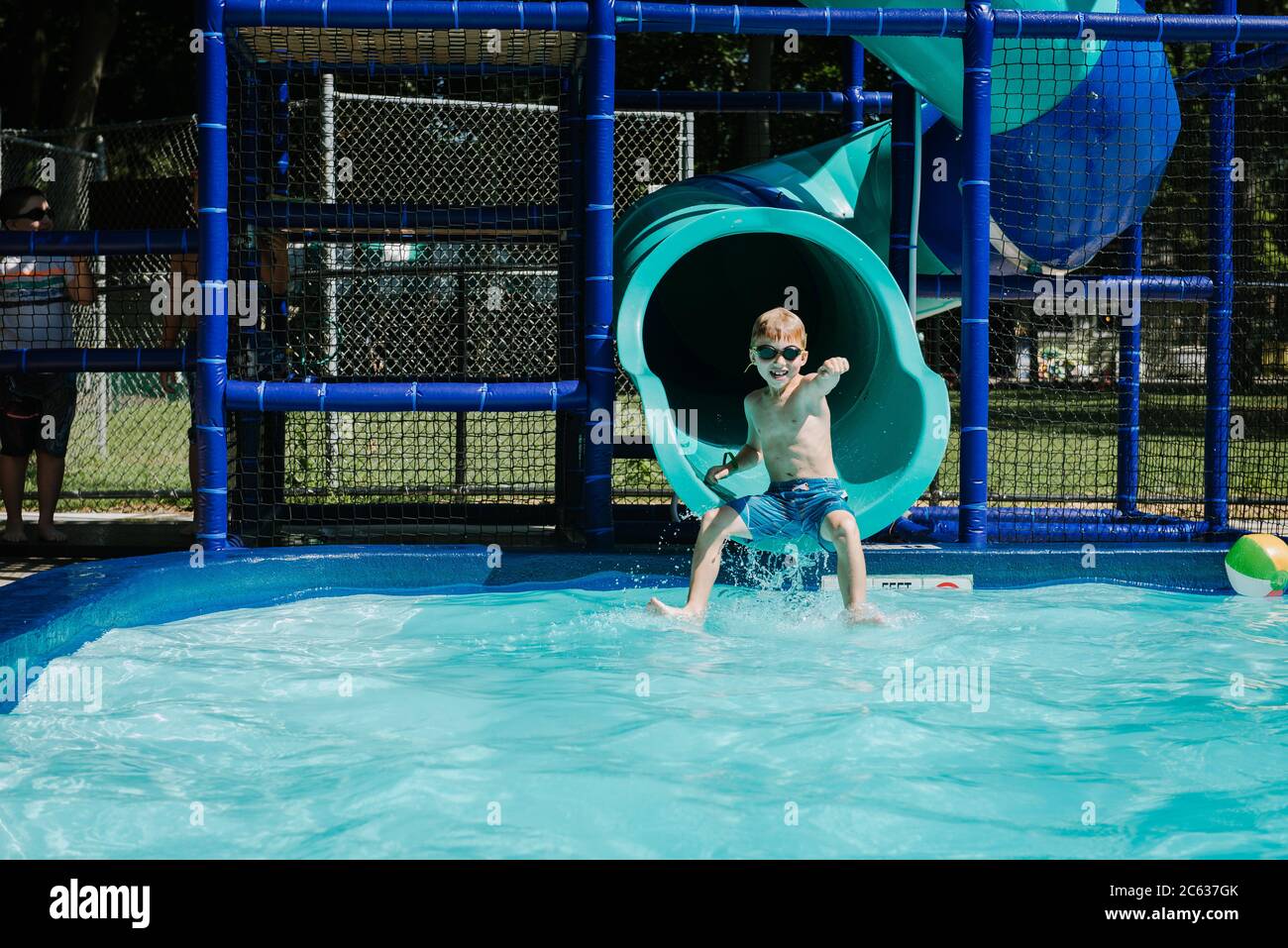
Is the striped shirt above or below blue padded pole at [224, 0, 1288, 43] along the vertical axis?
below

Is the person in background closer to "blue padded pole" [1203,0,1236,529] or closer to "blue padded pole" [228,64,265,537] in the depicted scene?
"blue padded pole" [228,64,265,537]

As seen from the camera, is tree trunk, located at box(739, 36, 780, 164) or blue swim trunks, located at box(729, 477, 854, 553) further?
tree trunk, located at box(739, 36, 780, 164)

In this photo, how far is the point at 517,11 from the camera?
5.67 m

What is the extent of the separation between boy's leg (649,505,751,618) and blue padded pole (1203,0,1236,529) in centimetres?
286

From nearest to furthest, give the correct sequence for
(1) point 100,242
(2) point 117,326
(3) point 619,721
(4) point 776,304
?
(3) point 619,721, (1) point 100,242, (4) point 776,304, (2) point 117,326

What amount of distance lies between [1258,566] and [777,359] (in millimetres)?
2242

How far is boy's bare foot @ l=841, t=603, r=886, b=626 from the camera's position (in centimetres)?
493

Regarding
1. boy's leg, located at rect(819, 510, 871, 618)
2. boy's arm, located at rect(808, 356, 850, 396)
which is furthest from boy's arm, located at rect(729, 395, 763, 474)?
boy's leg, located at rect(819, 510, 871, 618)

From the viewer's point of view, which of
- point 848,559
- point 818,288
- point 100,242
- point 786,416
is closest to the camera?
point 848,559

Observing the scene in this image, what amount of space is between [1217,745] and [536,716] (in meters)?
1.86

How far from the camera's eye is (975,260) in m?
5.95

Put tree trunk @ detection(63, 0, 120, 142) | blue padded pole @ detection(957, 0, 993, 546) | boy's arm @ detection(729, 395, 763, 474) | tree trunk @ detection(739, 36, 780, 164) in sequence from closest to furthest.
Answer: boy's arm @ detection(729, 395, 763, 474) → blue padded pole @ detection(957, 0, 993, 546) → tree trunk @ detection(739, 36, 780, 164) → tree trunk @ detection(63, 0, 120, 142)

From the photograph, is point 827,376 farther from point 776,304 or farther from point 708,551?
point 776,304

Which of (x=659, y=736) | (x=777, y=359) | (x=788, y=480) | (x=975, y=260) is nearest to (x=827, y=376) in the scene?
(x=777, y=359)
